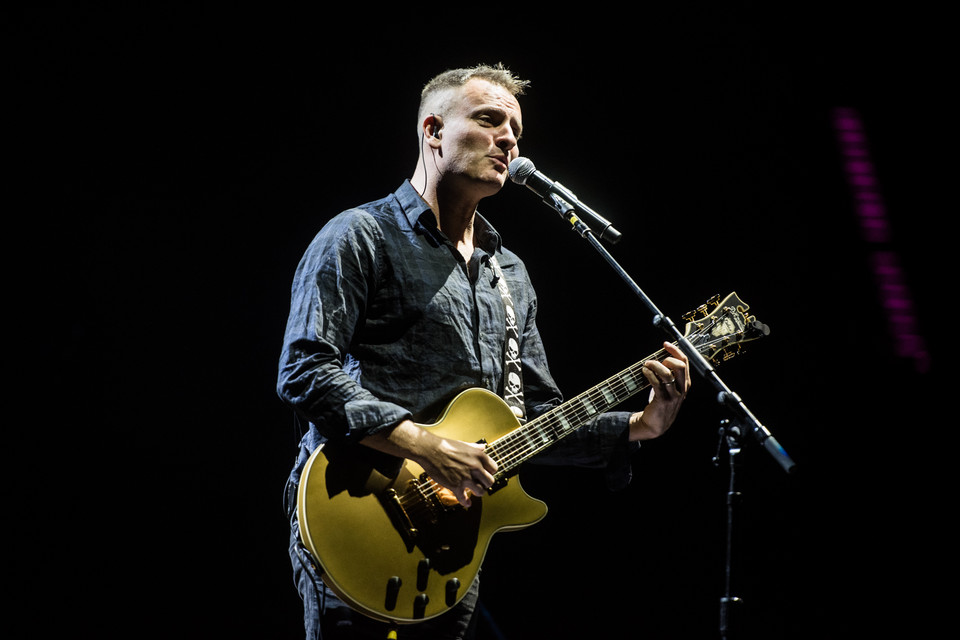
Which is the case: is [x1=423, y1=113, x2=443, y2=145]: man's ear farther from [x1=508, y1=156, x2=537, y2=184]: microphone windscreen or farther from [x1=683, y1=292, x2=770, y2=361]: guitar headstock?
[x1=683, y1=292, x2=770, y2=361]: guitar headstock

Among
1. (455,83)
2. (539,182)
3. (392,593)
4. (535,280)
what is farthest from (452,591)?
(535,280)

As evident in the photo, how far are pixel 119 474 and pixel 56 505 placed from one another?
0.26m

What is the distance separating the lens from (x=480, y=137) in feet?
8.50

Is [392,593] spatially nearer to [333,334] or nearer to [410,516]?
[410,516]

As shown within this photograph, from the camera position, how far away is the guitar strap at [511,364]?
99.3 inches

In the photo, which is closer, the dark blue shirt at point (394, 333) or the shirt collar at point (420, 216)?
the dark blue shirt at point (394, 333)

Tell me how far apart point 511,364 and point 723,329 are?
2.62ft

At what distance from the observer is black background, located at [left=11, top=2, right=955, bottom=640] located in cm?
321

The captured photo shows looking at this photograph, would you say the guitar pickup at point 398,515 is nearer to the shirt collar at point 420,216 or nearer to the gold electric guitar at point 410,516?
the gold electric guitar at point 410,516

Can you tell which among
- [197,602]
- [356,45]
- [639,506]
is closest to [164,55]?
[356,45]

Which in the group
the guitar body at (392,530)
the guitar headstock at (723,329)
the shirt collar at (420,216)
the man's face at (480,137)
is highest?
the man's face at (480,137)

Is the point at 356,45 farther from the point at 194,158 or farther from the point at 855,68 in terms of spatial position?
the point at 855,68

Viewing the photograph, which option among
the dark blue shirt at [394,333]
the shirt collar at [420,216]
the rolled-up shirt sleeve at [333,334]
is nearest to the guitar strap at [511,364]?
the dark blue shirt at [394,333]

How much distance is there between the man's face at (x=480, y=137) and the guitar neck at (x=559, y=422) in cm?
80
